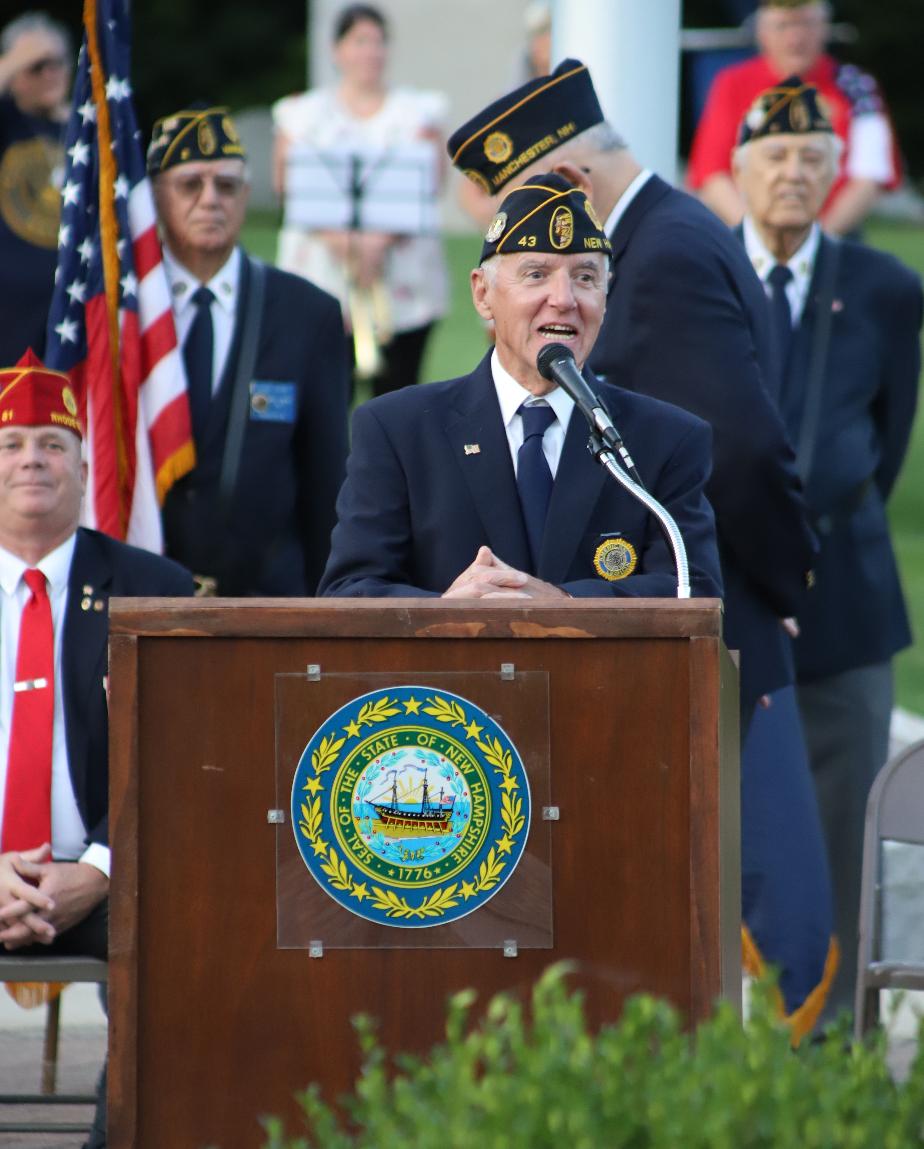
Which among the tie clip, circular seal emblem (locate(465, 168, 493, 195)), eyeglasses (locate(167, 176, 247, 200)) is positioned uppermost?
eyeglasses (locate(167, 176, 247, 200))

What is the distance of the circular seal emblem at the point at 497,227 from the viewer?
163 inches

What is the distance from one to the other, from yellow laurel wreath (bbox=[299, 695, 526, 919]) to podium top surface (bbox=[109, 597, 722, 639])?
10 centimetres

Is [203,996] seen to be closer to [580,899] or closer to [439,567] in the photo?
[580,899]

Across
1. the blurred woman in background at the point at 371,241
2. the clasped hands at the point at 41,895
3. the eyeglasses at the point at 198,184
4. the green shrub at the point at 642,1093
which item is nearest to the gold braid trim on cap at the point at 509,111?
the eyeglasses at the point at 198,184

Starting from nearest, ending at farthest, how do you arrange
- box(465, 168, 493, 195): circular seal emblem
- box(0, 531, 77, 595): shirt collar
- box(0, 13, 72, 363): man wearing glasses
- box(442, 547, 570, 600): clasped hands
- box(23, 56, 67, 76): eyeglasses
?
box(442, 547, 570, 600): clasped hands → box(0, 531, 77, 595): shirt collar → box(465, 168, 493, 195): circular seal emblem → box(0, 13, 72, 363): man wearing glasses → box(23, 56, 67, 76): eyeglasses

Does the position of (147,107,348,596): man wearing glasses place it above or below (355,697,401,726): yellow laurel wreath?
above

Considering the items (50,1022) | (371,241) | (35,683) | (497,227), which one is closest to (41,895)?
(35,683)

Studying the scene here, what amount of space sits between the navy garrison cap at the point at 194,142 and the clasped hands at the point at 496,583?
2.93 m

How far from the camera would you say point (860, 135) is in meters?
10.6

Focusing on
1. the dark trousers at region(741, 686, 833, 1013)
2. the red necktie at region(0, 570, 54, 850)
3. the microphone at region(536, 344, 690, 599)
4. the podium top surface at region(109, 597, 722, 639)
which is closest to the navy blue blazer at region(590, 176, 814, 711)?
the dark trousers at region(741, 686, 833, 1013)

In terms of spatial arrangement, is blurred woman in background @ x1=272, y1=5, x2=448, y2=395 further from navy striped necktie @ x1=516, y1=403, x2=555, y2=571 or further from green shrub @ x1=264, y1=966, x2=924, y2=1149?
green shrub @ x1=264, y1=966, x2=924, y2=1149

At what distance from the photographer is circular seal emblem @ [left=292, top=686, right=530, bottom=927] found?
3.20 meters

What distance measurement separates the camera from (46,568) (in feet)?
16.4

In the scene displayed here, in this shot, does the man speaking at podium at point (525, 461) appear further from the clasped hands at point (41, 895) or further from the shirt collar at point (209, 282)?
the shirt collar at point (209, 282)
